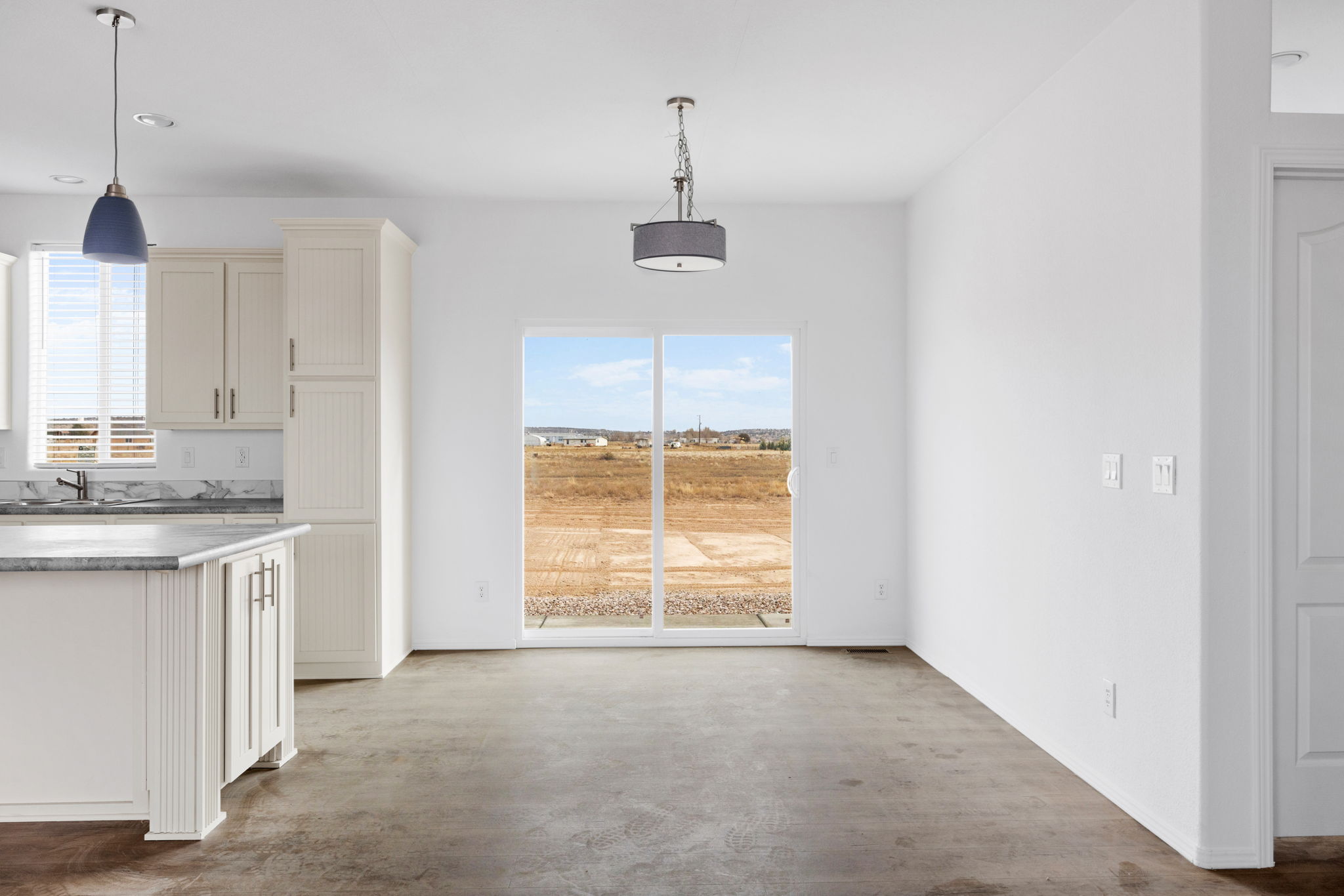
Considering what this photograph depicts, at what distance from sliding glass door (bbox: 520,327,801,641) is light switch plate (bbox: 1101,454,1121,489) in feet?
7.93

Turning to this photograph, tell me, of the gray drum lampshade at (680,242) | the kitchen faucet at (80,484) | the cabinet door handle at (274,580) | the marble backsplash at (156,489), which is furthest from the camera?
the marble backsplash at (156,489)

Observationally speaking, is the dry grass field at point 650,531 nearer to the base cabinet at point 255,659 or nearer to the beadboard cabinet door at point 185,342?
the beadboard cabinet door at point 185,342

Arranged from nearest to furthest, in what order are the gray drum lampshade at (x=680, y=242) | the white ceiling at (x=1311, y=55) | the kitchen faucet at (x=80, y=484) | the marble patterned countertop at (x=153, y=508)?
the white ceiling at (x=1311, y=55), the gray drum lampshade at (x=680, y=242), the marble patterned countertop at (x=153, y=508), the kitchen faucet at (x=80, y=484)

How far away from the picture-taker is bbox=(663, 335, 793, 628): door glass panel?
17.5 feet

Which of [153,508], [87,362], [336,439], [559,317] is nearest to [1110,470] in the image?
[559,317]

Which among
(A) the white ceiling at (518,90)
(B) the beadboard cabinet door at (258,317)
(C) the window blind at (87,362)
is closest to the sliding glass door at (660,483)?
(A) the white ceiling at (518,90)

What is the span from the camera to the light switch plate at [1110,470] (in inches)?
116

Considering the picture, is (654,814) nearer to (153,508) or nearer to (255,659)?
(255,659)

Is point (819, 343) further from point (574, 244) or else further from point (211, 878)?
point (211, 878)

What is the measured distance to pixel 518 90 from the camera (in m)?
3.57

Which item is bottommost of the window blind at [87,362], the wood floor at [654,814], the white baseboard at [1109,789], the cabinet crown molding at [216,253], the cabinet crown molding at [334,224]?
the wood floor at [654,814]

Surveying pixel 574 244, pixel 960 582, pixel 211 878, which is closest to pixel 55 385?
pixel 574 244

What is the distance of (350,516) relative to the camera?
4539mm

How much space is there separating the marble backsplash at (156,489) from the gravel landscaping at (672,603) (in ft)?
6.08
